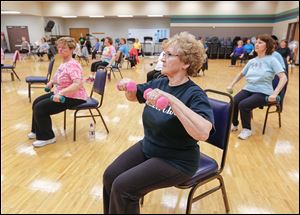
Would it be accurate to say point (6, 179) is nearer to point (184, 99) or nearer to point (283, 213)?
point (184, 99)

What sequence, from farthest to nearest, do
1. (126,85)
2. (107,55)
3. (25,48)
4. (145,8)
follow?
(145,8)
(25,48)
(107,55)
(126,85)

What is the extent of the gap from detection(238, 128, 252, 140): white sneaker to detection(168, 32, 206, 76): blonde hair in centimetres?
207

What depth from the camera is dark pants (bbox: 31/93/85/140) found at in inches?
108

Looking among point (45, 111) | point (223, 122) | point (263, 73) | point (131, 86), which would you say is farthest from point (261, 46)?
point (45, 111)

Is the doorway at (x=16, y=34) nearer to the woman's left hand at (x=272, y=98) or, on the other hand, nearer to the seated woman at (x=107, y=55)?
the seated woman at (x=107, y=55)

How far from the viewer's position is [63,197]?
196 centimetres

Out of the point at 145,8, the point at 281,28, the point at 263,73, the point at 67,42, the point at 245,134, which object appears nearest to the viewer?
the point at 67,42

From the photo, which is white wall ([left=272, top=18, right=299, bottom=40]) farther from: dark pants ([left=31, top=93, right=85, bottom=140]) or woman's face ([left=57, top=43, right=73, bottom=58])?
dark pants ([left=31, top=93, right=85, bottom=140])

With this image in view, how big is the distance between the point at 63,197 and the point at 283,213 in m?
1.70

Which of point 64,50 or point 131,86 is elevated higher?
point 64,50

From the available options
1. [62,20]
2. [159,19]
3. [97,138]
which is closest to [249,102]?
[97,138]

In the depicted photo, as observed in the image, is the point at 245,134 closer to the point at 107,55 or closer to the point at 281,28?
the point at 107,55

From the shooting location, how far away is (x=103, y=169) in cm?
240

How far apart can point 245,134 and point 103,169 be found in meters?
1.91
